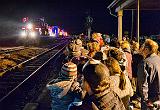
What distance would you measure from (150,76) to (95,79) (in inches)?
104

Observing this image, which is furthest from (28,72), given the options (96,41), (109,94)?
(109,94)

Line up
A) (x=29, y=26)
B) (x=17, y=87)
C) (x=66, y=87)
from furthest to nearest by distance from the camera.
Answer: (x=29, y=26)
(x=17, y=87)
(x=66, y=87)

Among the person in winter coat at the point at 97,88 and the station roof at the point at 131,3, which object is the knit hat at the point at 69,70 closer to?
the person in winter coat at the point at 97,88

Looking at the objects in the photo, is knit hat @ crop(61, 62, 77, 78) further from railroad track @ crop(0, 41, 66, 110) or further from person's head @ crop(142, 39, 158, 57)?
railroad track @ crop(0, 41, 66, 110)

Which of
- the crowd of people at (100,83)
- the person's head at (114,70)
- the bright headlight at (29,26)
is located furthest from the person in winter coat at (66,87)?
the bright headlight at (29,26)

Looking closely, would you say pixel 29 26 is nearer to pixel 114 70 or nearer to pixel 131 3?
pixel 131 3

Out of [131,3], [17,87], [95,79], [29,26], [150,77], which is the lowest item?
[17,87]

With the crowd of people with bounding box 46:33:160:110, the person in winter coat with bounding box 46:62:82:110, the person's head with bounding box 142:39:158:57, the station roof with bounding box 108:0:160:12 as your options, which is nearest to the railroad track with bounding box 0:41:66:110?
the crowd of people with bounding box 46:33:160:110

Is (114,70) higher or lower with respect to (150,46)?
lower

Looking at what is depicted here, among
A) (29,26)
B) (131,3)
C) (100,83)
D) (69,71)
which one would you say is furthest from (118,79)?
(29,26)

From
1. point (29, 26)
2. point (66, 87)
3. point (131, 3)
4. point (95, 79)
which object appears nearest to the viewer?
point (95, 79)

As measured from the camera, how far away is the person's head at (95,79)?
3322 mm

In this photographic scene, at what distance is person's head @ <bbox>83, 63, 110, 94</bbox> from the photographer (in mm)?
3322

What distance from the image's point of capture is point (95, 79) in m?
3.31
